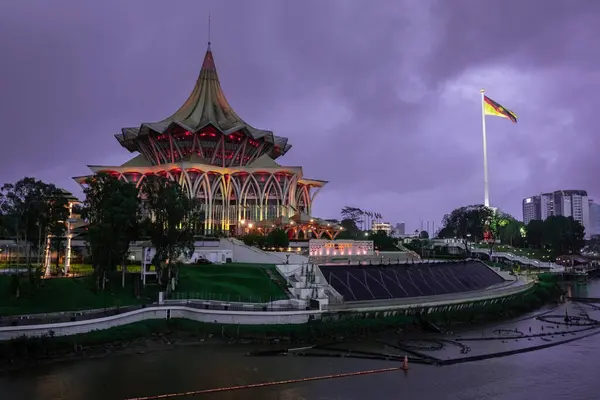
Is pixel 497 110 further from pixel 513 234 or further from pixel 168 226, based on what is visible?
pixel 168 226

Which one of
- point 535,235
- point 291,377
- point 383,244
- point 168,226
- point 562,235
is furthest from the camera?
point 535,235

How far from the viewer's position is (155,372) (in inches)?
1139

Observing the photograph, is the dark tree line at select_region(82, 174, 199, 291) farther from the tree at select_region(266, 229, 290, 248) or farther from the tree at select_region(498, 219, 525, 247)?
the tree at select_region(498, 219, 525, 247)

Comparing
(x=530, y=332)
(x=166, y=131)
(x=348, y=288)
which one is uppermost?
(x=166, y=131)

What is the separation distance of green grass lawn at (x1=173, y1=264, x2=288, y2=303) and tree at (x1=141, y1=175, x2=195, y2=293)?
200cm

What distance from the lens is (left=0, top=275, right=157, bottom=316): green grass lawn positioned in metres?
35.9

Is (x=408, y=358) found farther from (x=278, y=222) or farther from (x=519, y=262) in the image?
(x=519, y=262)

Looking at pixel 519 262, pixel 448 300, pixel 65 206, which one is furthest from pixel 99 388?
pixel 519 262

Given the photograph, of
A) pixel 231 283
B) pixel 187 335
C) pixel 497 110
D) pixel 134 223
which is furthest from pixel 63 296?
pixel 497 110

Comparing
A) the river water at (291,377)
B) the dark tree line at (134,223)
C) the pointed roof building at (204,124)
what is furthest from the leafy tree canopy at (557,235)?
the dark tree line at (134,223)

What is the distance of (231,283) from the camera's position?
45938 millimetres

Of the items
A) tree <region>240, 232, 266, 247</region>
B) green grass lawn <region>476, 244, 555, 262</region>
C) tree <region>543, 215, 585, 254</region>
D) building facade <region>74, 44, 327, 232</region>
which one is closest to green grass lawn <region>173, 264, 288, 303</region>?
tree <region>240, 232, 266, 247</region>

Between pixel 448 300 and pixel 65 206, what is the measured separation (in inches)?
1453

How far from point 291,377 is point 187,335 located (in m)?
10.8
